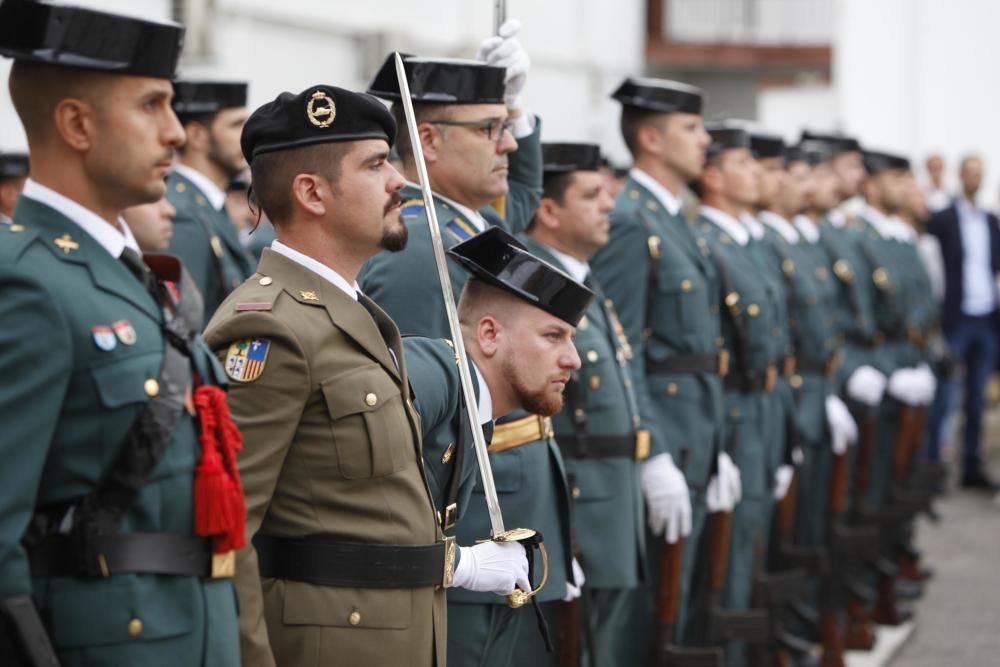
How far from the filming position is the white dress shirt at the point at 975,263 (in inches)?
474

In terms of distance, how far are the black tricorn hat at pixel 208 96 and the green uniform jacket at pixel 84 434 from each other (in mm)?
3569

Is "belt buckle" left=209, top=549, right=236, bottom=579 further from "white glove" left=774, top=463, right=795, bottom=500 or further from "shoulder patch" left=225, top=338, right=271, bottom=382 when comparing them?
"white glove" left=774, top=463, right=795, bottom=500

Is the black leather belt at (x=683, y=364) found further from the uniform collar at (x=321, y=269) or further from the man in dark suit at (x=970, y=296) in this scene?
the man in dark suit at (x=970, y=296)

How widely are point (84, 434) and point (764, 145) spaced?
18.2ft

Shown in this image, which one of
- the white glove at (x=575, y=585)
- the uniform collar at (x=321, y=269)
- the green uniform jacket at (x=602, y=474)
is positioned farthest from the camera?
the green uniform jacket at (x=602, y=474)

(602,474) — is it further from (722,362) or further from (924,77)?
(924,77)

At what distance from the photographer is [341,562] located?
3002 millimetres

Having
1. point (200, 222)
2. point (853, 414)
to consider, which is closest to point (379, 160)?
point (200, 222)

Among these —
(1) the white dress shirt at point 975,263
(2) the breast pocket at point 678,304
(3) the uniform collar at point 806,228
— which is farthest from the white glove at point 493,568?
(1) the white dress shirt at point 975,263

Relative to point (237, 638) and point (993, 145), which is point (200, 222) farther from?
point (993, 145)

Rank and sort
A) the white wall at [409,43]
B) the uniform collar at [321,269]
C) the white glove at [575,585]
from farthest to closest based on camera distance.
→ the white wall at [409,43] → the white glove at [575,585] → the uniform collar at [321,269]

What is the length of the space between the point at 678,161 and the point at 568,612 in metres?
1.98

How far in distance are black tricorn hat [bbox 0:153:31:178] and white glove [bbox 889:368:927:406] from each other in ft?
15.9

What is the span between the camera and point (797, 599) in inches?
267
